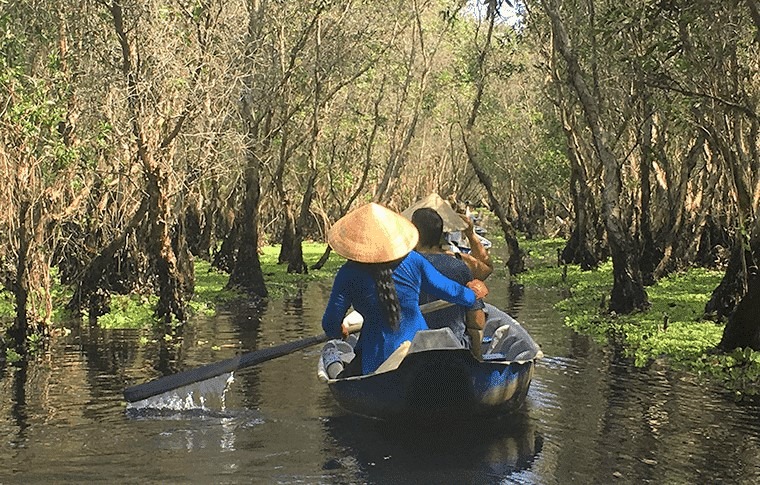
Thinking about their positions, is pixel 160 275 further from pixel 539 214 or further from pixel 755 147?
pixel 539 214

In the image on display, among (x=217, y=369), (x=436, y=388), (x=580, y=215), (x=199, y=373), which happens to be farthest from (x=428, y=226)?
(x=580, y=215)

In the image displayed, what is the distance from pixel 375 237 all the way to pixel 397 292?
541 mm

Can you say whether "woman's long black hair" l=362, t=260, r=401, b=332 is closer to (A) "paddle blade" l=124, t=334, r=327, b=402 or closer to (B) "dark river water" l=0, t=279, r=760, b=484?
(B) "dark river water" l=0, t=279, r=760, b=484

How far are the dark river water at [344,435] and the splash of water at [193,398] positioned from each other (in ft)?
0.18

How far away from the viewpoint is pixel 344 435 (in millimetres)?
10805

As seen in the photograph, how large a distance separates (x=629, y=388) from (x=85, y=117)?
11.3m

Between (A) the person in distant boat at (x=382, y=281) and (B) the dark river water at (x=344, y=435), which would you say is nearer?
(B) the dark river water at (x=344, y=435)

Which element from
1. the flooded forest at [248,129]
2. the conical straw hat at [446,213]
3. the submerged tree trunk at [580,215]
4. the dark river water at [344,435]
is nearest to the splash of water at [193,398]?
the dark river water at [344,435]

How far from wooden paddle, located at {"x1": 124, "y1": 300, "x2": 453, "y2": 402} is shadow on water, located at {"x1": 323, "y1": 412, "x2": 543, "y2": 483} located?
1.03 m

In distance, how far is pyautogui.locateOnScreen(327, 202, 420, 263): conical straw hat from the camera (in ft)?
33.2

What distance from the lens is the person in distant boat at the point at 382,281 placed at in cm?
1016

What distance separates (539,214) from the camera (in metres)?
70.6

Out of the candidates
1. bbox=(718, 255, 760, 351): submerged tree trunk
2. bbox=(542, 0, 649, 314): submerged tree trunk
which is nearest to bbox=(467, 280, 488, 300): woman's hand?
bbox=(718, 255, 760, 351): submerged tree trunk

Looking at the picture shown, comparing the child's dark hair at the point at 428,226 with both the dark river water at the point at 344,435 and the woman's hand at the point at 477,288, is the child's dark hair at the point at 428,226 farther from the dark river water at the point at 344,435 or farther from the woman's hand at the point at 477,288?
the dark river water at the point at 344,435
